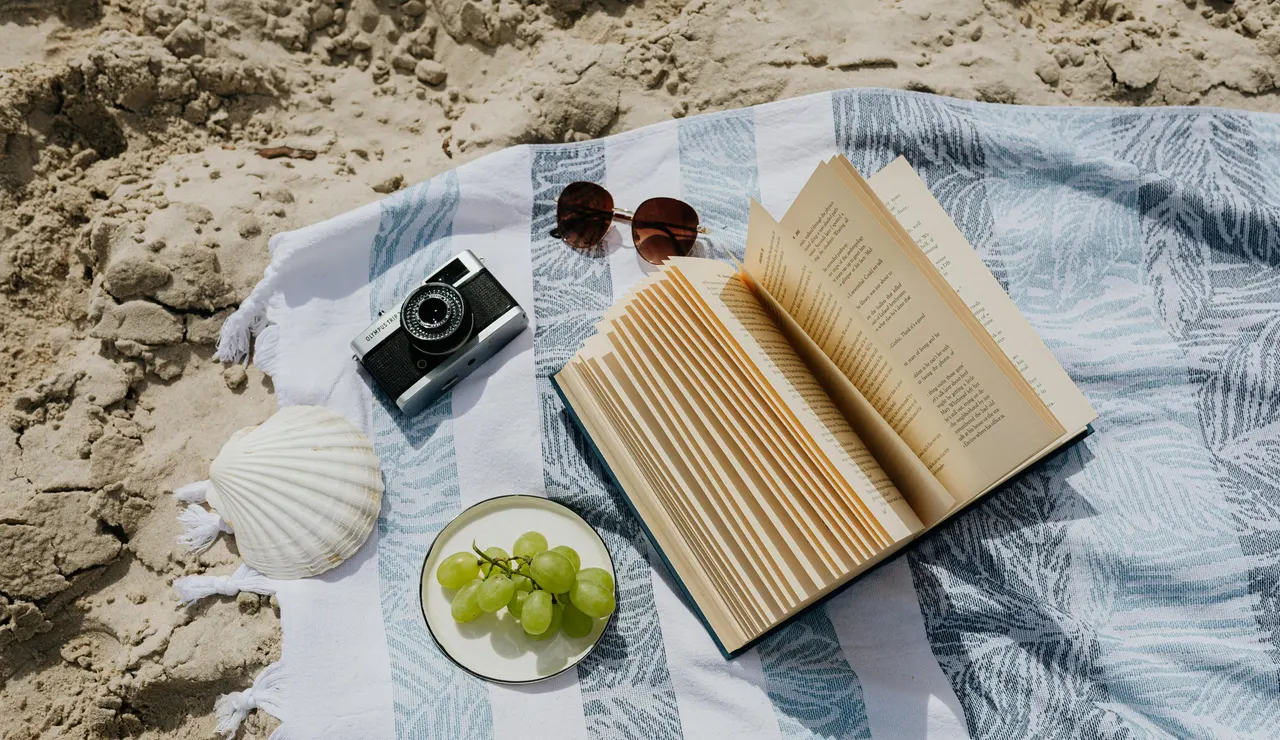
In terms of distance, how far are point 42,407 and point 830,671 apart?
1677 mm

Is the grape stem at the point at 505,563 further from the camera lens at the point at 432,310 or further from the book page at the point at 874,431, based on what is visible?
the book page at the point at 874,431

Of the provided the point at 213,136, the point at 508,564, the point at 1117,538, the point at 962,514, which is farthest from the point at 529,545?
the point at 213,136

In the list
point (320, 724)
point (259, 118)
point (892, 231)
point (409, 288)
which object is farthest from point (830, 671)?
point (259, 118)

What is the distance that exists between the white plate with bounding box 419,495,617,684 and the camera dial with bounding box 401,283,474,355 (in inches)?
12.6

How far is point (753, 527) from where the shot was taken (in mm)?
1306

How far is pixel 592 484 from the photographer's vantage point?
158 cm

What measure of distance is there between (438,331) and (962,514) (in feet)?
3.42

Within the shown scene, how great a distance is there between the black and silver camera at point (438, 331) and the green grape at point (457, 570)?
0.33 metres

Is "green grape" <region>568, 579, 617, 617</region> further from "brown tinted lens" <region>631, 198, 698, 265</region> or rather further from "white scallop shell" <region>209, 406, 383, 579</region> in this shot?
Result: "brown tinted lens" <region>631, 198, 698, 265</region>

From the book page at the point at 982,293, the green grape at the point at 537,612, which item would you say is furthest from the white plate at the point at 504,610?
the book page at the point at 982,293

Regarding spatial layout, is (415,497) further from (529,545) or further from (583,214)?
(583,214)

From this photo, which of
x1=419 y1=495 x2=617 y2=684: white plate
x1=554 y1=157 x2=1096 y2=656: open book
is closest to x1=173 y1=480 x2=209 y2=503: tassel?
x1=419 y1=495 x2=617 y2=684: white plate

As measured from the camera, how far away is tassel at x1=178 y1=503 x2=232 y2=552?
5.24 feet

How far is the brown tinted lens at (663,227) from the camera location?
1657mm
